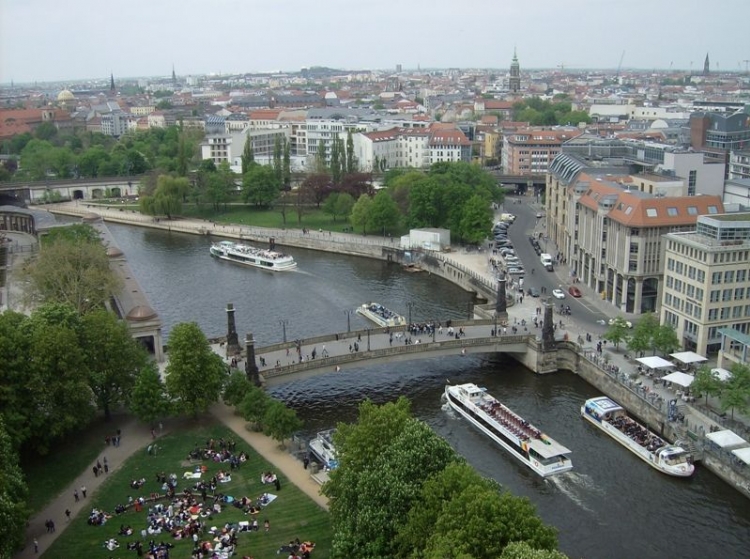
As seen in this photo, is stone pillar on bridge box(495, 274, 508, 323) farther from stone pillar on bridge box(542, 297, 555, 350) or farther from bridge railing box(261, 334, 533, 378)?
stone pillar on bridge box(542, 297, 555, 350)

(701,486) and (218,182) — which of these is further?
(218,182)

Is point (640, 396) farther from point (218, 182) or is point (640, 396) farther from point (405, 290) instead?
point (218, 182)

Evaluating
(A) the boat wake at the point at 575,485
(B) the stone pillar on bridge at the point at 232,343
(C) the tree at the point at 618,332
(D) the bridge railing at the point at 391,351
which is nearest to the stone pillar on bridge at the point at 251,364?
(D) the bridge railing at the point at 391,351

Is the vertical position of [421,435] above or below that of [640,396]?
above

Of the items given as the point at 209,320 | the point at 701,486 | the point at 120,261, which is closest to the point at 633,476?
the point at 701,486

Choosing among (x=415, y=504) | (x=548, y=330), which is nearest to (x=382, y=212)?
(x=548, y=330)

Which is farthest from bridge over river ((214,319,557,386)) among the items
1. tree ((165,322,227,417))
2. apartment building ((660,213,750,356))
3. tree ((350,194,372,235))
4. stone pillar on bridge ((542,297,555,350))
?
tree ((350,194,372,235))

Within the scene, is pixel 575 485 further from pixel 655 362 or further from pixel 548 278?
pixel 548 278
